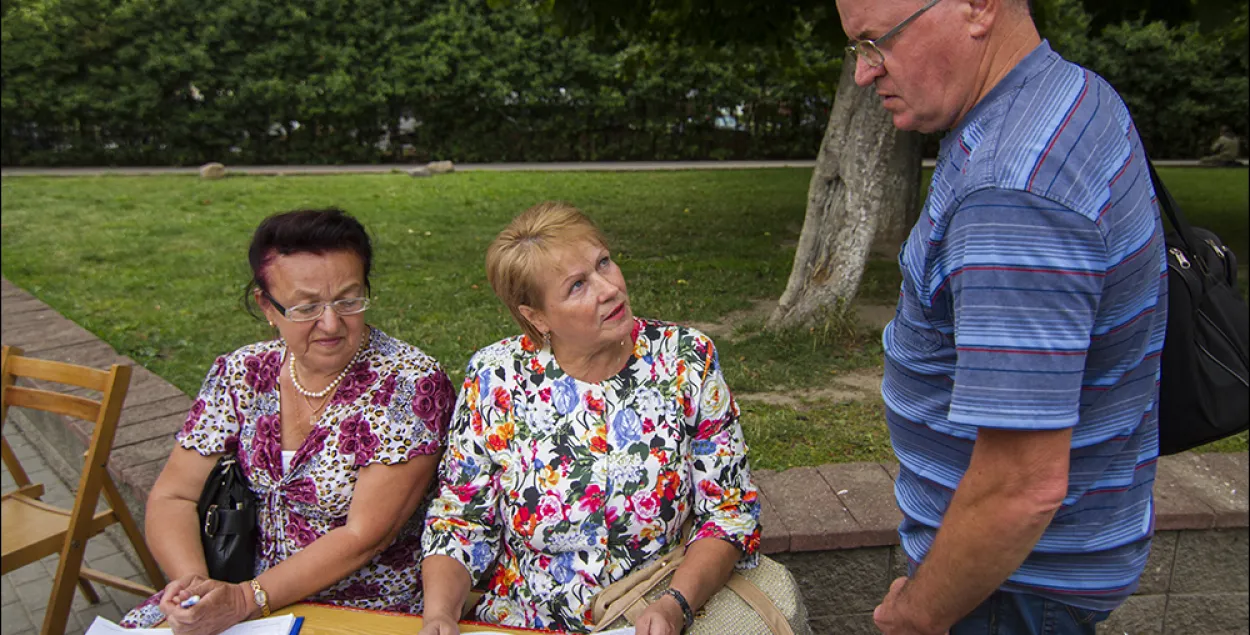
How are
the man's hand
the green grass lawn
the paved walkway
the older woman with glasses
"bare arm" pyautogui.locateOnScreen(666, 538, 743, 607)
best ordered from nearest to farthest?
the man's hand < "bare arm" pyautogui.locateOnScreen(666, 538, 743, 607) < the older woman with glasses < the green grass lawn < the paved walkway

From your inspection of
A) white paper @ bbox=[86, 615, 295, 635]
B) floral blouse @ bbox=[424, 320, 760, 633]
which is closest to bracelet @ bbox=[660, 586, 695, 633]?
floral blouse @ bbox=[424, 320, 760, 633]

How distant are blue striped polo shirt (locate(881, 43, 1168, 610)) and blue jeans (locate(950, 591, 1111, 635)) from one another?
1.1 inches

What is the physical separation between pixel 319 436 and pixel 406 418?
236mm

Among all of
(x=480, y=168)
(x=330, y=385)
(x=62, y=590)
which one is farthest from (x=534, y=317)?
(x=480, y=168)

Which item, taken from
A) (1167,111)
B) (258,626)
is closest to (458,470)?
(258,626)

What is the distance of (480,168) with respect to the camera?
1877cm

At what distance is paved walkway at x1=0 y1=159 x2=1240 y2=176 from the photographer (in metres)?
17.4

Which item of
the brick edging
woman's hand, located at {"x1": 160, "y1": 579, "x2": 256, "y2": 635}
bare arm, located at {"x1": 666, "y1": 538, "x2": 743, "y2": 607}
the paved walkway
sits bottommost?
the paved walkway

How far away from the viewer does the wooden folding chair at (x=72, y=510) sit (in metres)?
2.86

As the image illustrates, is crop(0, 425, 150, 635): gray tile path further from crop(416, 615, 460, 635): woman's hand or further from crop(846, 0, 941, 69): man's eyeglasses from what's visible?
crop(846, 0, 941, 69): man's eyeglasses

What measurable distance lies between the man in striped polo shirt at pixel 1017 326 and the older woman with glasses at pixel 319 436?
1319 millimetres

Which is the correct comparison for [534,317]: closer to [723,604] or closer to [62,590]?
[723,604]

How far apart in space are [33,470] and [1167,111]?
22.7 meters

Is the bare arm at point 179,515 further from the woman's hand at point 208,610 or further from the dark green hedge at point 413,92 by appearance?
the dark green hedge at point 413,92
